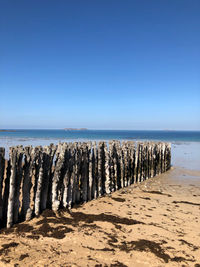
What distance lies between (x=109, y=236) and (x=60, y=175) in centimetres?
183

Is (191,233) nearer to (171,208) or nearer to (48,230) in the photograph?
(171,208)

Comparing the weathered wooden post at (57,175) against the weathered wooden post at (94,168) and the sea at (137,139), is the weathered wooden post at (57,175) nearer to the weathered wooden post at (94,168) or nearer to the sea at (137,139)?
the weathered wooden post at (94,168)

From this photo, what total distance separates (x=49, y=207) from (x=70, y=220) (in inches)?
27.0

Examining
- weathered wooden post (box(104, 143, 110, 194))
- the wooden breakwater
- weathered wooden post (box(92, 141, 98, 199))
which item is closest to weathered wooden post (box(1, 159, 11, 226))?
the wooden breakwater

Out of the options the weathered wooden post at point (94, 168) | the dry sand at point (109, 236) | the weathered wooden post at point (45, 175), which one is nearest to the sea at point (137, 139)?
the dry sand at point (109, 236)

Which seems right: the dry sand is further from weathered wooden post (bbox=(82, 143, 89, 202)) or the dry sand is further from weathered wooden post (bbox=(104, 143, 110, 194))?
weathered wooden post (bbox=(104, 143, 110, 194))

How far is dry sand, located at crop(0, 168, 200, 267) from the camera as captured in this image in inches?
120

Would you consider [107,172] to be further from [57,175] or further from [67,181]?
[57,175]

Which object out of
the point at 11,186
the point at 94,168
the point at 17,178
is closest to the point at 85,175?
the point at 94,168

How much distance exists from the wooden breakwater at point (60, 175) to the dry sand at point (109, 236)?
11.2 inches

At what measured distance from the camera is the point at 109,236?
3.74 m

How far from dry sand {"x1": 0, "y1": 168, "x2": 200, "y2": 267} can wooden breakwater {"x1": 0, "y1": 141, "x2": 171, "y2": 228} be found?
0.29 meters

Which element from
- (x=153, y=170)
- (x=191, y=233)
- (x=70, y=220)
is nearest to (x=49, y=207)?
(x=70, y=220)

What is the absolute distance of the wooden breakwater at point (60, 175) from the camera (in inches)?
154
